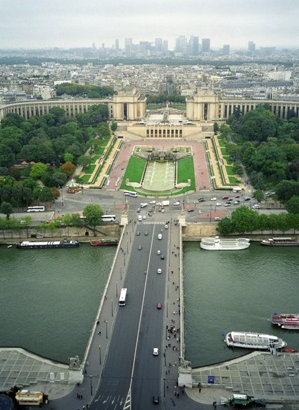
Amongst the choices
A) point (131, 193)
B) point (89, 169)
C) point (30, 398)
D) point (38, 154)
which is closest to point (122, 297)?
point (30, 398)

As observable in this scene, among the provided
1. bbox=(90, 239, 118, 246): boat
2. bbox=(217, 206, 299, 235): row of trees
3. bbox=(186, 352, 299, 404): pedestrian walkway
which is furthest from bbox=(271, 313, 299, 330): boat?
bbox=(90, 239, 118, 246): boat

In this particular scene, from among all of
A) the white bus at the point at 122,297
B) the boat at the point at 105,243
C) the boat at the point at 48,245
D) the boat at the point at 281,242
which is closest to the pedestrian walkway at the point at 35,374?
the white bus at the point at 122,297

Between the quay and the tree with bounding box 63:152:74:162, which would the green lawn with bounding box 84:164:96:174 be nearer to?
the tree with bounding box 63:152:74:162

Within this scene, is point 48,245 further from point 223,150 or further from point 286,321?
point 223,150

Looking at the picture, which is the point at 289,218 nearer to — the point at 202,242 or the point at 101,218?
the point at 202,242

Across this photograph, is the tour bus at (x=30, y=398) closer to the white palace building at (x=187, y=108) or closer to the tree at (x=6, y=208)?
the tree at (x=6, y=208)
